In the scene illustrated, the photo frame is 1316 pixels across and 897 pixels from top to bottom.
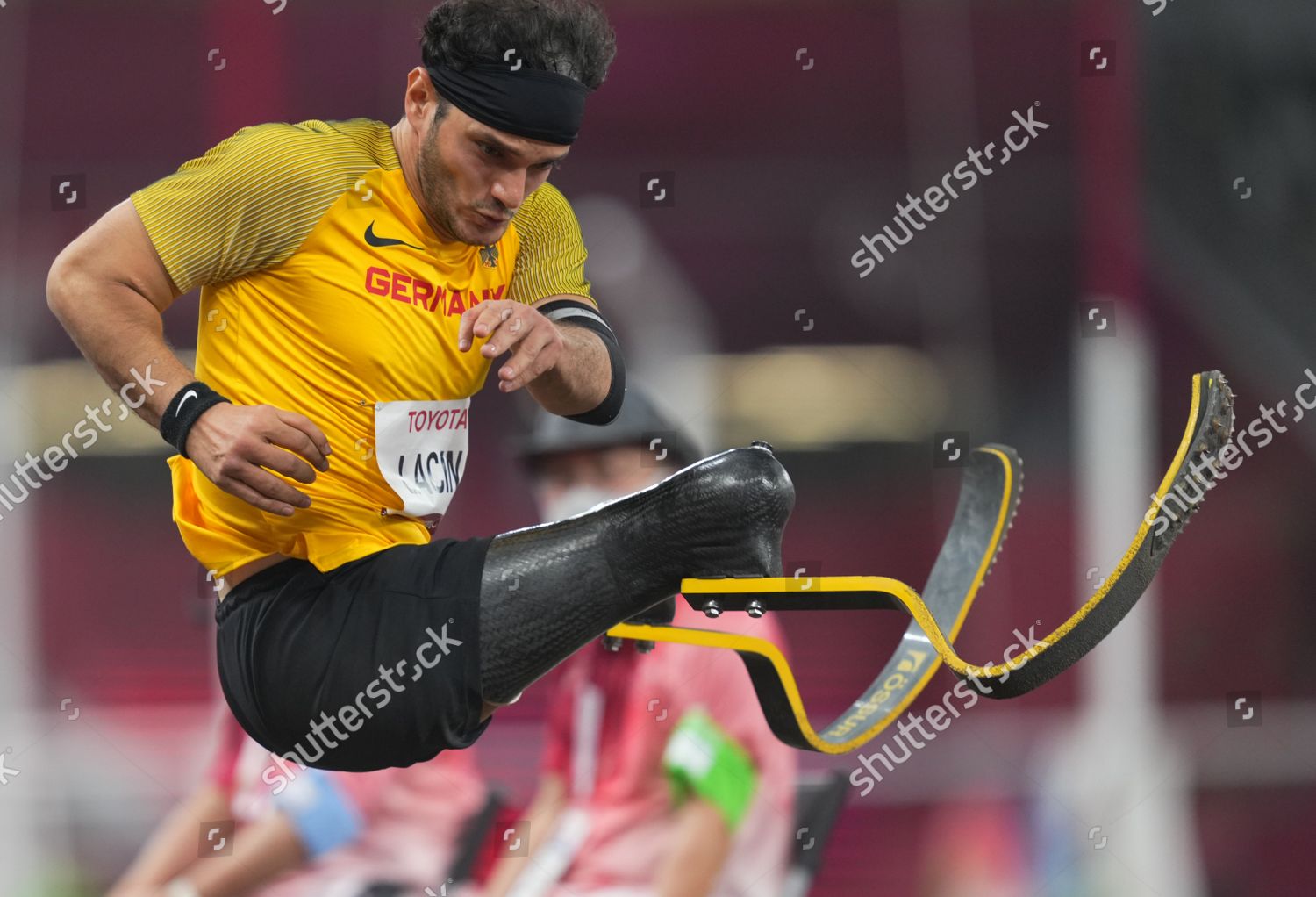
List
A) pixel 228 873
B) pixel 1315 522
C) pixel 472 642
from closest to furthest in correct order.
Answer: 1. pixel 472 642
2. pixel 228 873
3. pixel 1315 522

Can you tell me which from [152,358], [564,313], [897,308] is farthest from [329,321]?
[897,308]

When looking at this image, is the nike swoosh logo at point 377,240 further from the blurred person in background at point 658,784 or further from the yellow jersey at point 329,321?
the blurred person in background at point 658,784

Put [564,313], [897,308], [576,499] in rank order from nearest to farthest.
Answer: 1. [564,313]
2. [576,499]
3. [897,308]

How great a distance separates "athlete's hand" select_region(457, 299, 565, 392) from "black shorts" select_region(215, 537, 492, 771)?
0.24 metres

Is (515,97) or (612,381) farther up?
(515,97)

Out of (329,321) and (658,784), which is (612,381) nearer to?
(329,321)

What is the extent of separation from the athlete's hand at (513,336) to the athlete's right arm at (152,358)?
192mm

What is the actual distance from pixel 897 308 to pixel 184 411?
248cm

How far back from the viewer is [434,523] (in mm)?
1829

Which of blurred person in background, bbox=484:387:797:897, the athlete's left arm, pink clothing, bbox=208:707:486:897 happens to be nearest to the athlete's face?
the athlete's left arm

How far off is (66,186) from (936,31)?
2259 millimetres

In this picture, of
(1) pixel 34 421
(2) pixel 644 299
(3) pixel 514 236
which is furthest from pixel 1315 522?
(1) pixel 34 421

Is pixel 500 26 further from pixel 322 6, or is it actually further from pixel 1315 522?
pixel 1315 522

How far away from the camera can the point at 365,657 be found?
1.61 meters
